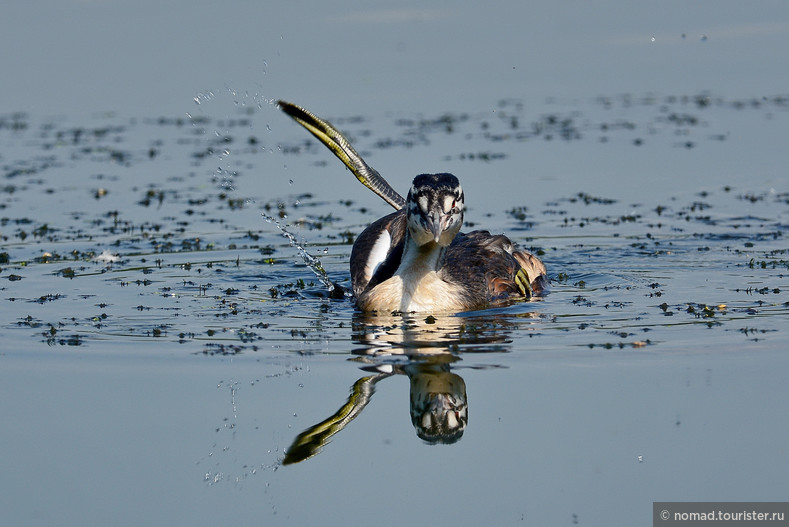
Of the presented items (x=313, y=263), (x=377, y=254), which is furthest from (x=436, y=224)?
(x=313, y=263)

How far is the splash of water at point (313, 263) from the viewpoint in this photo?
48.0 ft

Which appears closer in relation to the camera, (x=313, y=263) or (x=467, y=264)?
(x=467, y=264)

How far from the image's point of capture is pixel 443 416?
31.0ft

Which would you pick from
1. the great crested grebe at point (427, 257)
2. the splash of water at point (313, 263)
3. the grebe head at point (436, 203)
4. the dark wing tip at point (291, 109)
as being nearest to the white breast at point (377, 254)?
the great crested grebe at point (427, 257)

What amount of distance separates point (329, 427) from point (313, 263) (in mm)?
6713

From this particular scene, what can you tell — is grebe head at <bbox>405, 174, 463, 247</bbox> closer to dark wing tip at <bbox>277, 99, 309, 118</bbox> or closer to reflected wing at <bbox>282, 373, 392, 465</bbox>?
dark wing tip at <bbox>277, 99, 309, 118</bbox>

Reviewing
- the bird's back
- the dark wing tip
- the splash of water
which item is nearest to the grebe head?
the bird's back

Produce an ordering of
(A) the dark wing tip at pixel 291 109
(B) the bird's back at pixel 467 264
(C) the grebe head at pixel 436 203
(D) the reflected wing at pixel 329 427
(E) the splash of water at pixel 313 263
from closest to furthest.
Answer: (D) the reflected wing at pixel 329 427
(C) the grebe head at pixel 436 203
(A) the dark wing tip at pixel 291 109
(B) the bird's back at pixel 467 264
(E) the splash of water at pixel 313 263

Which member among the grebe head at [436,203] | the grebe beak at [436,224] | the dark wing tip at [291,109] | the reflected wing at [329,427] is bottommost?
the reflected wing at [329,427]

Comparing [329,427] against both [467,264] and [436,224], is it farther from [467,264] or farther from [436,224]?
[467,264]

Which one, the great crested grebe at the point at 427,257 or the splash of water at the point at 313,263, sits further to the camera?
the splash of water at the point at 313,263

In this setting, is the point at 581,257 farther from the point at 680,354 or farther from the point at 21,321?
the point at 21,321

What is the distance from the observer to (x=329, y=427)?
30.3 ft

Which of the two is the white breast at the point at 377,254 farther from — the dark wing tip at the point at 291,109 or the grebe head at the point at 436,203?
the grebe head at the point at 436,203
